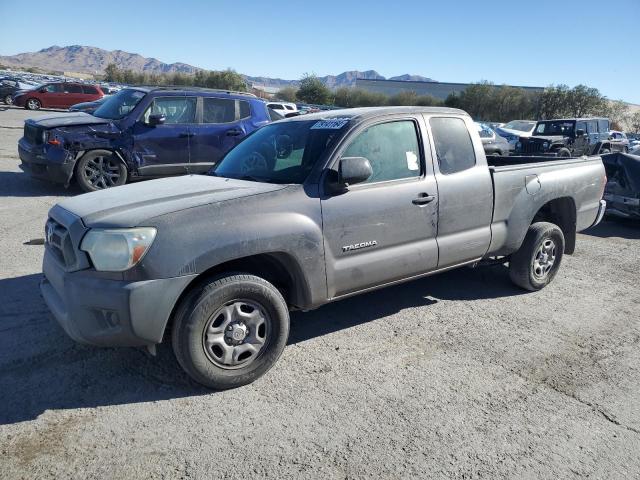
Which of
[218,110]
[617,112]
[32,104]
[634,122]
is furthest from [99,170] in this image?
[634,122]

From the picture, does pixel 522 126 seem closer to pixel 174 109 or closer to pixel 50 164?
pixel 174 109

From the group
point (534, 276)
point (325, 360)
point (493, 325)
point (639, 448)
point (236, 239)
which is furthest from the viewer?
point (534, 276)

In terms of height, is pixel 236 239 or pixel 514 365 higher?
pixel 236 239

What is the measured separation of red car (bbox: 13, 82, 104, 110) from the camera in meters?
29.5

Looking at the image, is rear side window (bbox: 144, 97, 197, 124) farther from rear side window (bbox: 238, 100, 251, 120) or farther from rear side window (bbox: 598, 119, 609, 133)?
rear side window (bbox: 598, 119, 609, 133)

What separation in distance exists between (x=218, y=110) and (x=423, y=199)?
6.27m

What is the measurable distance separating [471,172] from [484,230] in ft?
1.82

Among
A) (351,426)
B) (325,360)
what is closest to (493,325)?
(325,360)

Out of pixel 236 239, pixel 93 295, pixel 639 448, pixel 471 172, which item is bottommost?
pixel 639 448

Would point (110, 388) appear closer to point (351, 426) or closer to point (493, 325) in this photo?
point (351, 426)

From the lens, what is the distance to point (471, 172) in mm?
4633

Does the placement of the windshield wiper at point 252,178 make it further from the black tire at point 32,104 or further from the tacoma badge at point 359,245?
the black tire at point 32,104

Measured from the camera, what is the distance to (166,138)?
8.90m

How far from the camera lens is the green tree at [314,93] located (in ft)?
218
